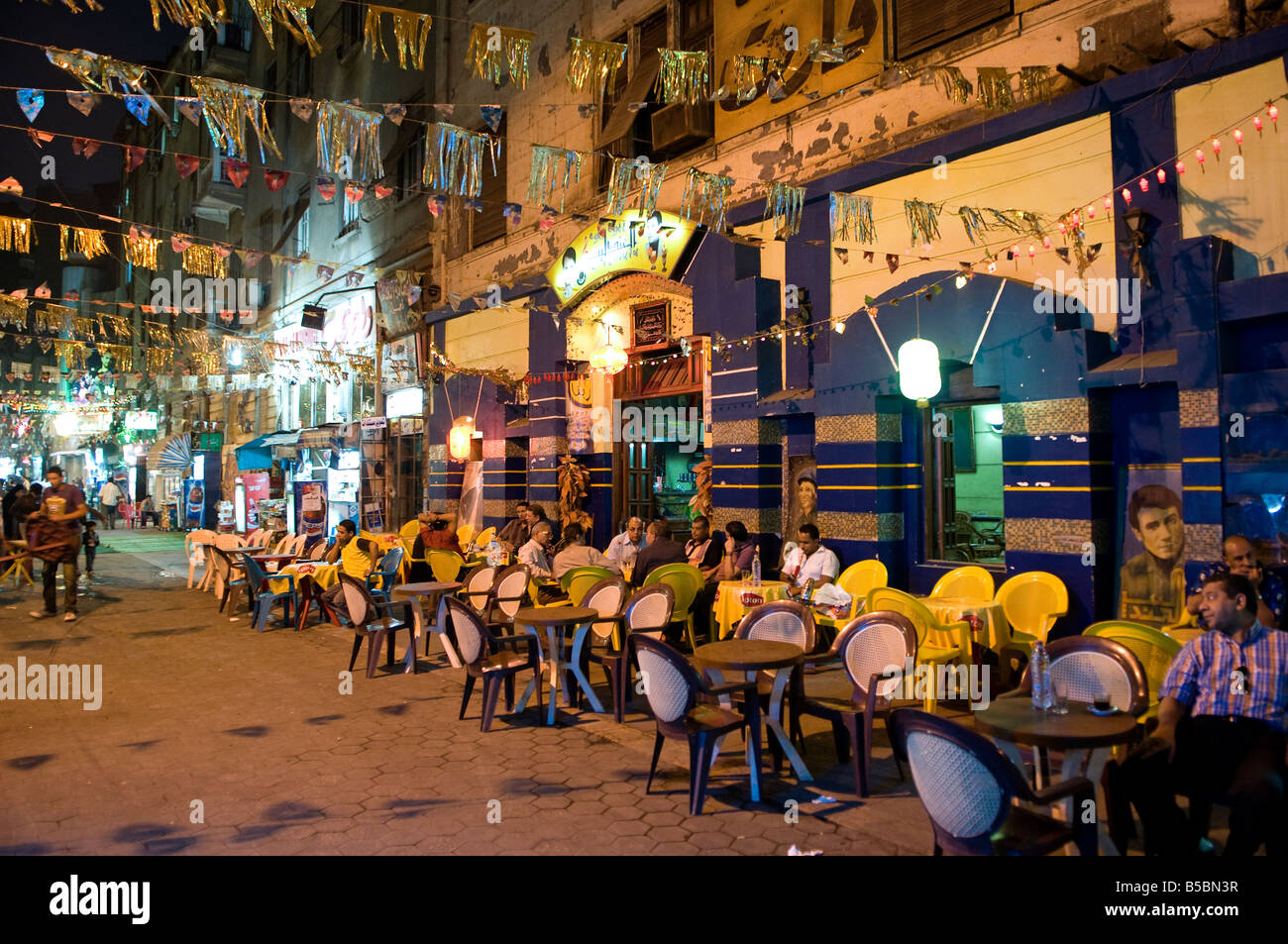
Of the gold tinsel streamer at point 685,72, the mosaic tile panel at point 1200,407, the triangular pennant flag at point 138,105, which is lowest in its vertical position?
the mosaic tile panel at point 1200,407

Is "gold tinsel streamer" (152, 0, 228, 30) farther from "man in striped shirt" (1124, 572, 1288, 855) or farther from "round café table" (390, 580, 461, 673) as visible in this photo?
"man in striped shirt" (1124, 572, 1288, 855)

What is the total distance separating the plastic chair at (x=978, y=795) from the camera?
304 cm

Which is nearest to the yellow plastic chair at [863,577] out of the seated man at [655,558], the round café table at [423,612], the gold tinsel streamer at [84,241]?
the seated man at [655,558]

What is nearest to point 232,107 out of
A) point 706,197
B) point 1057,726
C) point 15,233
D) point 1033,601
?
point 15,233

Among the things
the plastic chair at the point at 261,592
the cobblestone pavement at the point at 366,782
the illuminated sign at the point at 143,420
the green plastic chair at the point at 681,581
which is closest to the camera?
the cobblestone pavement at the point at 366,782

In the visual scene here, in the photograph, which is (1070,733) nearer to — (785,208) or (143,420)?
(785,208)

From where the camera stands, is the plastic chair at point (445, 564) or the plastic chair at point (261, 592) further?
the plastic chair at point (445, 564)

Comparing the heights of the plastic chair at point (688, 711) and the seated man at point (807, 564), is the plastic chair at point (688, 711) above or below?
below

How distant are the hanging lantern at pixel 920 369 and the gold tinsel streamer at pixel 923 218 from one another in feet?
4.23

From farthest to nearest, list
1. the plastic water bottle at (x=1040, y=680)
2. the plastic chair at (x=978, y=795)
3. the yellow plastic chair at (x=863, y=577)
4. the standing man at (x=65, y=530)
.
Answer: the standing man at (x=65, y=530)
the yellow plastic chair at (x=863, y=577)
the plastic water bottle at (x=1040, y=680)
the plastic chair at (x=978, y=795)

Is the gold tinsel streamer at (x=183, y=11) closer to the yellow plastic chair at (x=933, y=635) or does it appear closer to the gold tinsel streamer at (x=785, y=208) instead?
the gold tinsel streamer at (x=785, y=208)
